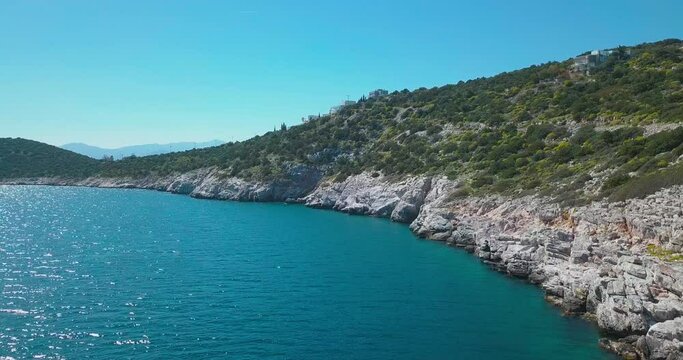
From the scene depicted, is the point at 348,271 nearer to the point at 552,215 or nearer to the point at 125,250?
the point at 552,215

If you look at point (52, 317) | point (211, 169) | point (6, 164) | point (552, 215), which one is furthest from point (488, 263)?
point (6, 164)

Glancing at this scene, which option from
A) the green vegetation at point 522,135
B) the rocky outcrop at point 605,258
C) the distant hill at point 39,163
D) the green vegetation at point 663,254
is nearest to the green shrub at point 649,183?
the green vegetation at point 522,135

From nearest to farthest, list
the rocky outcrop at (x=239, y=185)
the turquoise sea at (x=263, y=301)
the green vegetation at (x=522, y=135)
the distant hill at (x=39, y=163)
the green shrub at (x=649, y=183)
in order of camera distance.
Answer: the turquoise sea at (x=263, y=301) → the green shrub at (x=649, y=183) → the green vegetation at (x=522, y=135) → the rocky outcrop at (x=239, y=185) → the distant hill at (x=39, y=163)

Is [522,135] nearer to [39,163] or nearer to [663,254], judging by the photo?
[663,254]

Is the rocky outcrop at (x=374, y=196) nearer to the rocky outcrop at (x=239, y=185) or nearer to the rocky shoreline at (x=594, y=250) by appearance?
the rocky shoreline at (x=594, y=250)

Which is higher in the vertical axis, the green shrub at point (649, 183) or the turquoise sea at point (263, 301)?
the green shrub at point (649, 183)
